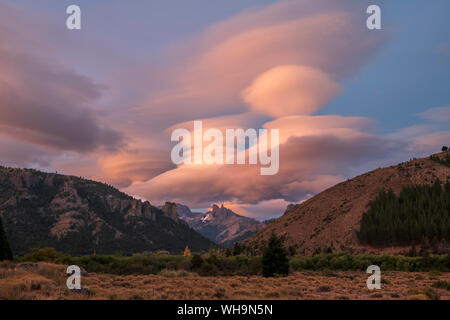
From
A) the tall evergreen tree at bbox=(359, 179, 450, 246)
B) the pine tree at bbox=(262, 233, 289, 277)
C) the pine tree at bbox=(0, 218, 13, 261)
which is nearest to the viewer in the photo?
the pine tree at bbox=(0, 218, 13, 261)

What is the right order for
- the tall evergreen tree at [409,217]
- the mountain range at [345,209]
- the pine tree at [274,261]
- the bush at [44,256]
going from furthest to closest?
the mountain range at [345,209] → the tall evergreen tree at [409,217] → the bush at [44,256] → the pine tree at [274,261]

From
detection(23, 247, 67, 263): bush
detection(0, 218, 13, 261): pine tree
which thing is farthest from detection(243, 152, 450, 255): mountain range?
detection(0, 218, 13, 261): pine tree

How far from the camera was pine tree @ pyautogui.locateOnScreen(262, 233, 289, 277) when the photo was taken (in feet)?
137

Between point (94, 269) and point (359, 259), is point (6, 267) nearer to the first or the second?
point (94, 269)

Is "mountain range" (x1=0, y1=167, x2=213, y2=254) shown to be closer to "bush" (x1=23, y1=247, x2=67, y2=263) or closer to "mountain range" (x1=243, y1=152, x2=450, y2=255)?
"mountain range" (x1=243, y1=152, x2=450, y2=255)

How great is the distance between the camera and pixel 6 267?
2634 cm

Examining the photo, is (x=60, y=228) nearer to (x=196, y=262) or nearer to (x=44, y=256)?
(x=44, y=256)

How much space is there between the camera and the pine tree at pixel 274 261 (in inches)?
1641

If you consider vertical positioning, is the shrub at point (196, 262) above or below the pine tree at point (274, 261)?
below

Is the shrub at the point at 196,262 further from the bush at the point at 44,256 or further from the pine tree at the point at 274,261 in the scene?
the bush at the point at 44,256

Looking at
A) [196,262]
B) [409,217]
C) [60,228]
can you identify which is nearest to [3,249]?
[196,262]

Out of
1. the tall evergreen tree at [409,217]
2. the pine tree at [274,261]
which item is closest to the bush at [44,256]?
the pine tree at [274,261]

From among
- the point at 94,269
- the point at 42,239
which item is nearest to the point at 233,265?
the point at 94,269

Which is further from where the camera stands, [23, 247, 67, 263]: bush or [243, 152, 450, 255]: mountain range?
[243, 152, 450, 255]: mountain range
